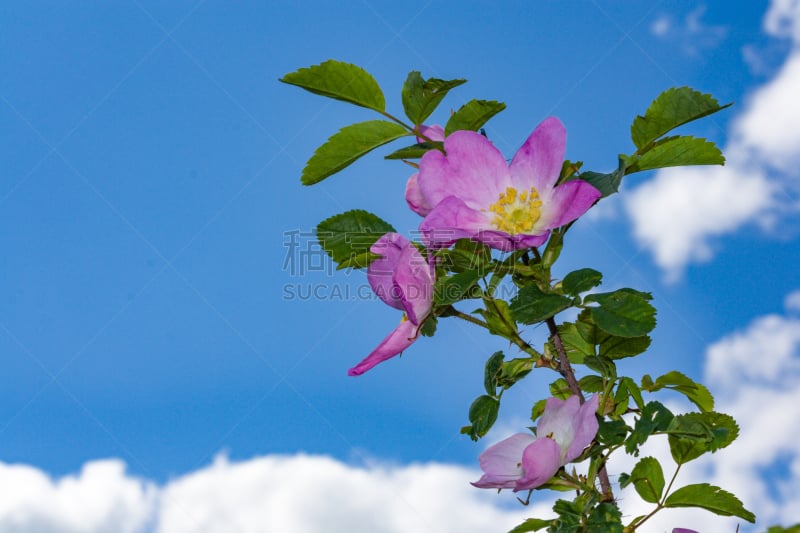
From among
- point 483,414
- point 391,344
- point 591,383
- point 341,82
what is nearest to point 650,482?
point 591,383

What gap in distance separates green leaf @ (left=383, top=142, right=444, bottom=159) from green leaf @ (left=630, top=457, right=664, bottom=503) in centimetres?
72

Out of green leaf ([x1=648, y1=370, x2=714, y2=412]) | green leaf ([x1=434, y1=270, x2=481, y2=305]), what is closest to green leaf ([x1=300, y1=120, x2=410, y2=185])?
green leaf ([x1=434, y1=270, x2=481, y2=305])

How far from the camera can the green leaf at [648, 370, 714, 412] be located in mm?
1623

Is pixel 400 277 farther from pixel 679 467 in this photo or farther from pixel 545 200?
pixel 679 467

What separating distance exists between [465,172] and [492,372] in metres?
0.37

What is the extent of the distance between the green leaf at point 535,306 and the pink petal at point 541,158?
234 millimetres

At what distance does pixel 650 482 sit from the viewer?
152 centimetres

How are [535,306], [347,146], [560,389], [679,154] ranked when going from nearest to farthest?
[535,306] < [679,154] < [347,146] < [560,389]

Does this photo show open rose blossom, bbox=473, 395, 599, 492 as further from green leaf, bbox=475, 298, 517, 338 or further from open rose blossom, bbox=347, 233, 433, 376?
open rose blossom, bbox=347, 233, 433, 376

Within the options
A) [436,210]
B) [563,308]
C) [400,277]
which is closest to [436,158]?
[436,210]

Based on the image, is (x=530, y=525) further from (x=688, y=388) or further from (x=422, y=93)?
(x=422, y=93)

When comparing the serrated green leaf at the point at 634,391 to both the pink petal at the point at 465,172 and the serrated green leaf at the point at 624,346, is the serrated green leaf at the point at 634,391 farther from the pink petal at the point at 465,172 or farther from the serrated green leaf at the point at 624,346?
the pink petal at the point at 465,172

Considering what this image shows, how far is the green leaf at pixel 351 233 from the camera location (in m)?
1.49

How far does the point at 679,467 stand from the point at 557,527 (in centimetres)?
35
